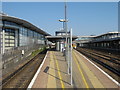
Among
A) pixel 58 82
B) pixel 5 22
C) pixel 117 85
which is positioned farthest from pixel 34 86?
pixel 5 22

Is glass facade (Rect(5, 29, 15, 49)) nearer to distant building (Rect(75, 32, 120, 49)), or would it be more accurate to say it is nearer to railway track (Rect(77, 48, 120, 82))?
railway track (Rect(77, 48, 120, 82))

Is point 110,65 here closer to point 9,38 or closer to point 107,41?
point 9,38

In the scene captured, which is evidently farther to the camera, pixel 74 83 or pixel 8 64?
pixel 8 64

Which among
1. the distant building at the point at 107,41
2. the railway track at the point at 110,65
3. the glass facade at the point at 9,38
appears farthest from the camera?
the distant building at the point at 107,41

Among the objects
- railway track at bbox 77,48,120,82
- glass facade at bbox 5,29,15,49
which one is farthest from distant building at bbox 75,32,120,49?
glass facade at bbox 5,29,15,49

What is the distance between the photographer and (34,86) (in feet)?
33.4

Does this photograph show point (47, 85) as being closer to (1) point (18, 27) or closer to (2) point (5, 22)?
(2) point (5, 22)

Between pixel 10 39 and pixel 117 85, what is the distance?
25442 mm

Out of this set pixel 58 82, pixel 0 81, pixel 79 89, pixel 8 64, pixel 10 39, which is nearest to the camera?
pixel 79 89

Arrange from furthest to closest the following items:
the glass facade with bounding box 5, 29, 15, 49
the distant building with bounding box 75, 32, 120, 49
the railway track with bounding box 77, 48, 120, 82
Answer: the distant building with bounding box 75, 32, 120, 49 < the glass facade with bounding box 5, 29, 15, 49 < the railway track with bounding box 77, 48, 120, 82

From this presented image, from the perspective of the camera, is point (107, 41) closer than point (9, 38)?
No

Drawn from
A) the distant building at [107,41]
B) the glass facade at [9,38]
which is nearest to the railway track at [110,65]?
the glass facade at [9,38]

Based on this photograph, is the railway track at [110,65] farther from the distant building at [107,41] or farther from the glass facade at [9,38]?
the distant building at [107,41]

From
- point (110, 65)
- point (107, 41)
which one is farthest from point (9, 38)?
point (107, 41)
